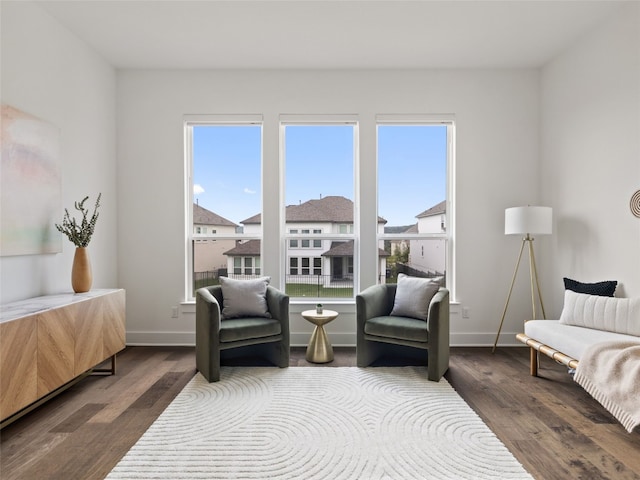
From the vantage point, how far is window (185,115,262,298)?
4.76m

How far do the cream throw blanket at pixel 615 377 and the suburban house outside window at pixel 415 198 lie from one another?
6.84 feet

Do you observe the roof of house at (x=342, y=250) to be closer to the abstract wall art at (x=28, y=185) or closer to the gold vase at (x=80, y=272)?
the gold vase at (x=80, y=272)

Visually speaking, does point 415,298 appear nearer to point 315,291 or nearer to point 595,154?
point 315,291

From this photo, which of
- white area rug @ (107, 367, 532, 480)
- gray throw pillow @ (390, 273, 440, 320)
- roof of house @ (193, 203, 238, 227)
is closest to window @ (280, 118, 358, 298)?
roof of house @ (193, 203, 238, 227)

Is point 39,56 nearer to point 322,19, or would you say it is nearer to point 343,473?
point 322,19

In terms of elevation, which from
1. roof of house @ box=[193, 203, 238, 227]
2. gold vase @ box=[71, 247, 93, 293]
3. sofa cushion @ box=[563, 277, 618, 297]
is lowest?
sofa cushion @ box=[563, 277, 618, 297]

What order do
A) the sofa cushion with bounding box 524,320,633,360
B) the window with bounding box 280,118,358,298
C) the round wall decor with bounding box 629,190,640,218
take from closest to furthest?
the sofa cushion with bounding box 524,320,633,360
the round wall decor with bounding box 629,190,640,218
the window with bounding box 280,118,358,298

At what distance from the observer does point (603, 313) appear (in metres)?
3.22

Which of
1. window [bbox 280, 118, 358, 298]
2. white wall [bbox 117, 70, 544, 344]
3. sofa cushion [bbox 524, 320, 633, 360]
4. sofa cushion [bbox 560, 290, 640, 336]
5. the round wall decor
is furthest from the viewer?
window [bbox 280, 118, 358, 298]

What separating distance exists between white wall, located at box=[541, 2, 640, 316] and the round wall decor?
6 centimetres

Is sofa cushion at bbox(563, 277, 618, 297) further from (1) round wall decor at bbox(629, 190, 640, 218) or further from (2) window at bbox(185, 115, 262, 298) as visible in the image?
(2) window at bbox(185, 115, 262, 298)

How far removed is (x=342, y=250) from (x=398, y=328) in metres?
1.41

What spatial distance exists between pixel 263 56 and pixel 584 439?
14.2ft

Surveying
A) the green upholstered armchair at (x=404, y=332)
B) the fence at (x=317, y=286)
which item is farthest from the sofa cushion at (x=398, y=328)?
the fence at (x=317, y=286)
